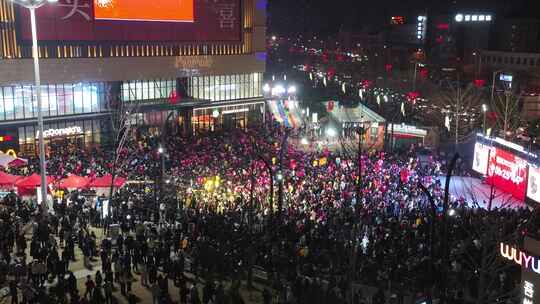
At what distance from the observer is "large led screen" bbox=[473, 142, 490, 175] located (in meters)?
32.6

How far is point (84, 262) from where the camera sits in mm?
17641

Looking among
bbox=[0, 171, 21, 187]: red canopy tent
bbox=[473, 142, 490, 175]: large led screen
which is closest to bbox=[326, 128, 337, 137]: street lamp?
bbox=[473, 142, 490, 175]: large led screen

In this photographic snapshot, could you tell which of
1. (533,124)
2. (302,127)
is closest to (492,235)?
(533,124)

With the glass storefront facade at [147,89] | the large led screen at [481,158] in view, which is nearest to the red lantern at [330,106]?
the glass storefront facade at [147,89]

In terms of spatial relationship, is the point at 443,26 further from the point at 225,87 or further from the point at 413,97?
the point at 225,87

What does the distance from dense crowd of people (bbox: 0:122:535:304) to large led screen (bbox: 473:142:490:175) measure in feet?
17.5

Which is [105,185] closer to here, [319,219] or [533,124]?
[319,219]

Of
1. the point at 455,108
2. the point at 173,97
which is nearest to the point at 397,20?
the point at 455,108

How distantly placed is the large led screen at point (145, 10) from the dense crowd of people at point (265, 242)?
1855 centimetres

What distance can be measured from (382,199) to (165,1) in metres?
30.3

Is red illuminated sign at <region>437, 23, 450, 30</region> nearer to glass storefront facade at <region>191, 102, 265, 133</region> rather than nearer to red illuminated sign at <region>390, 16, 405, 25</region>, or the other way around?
red illuminated sign at <region>390, 16, 405, 25</region>

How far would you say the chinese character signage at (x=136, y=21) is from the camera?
4016cm

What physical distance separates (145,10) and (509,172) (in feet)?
103

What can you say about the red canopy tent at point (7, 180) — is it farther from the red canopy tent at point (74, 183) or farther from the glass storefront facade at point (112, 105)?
the glass storefront facade at point (112, 105)
